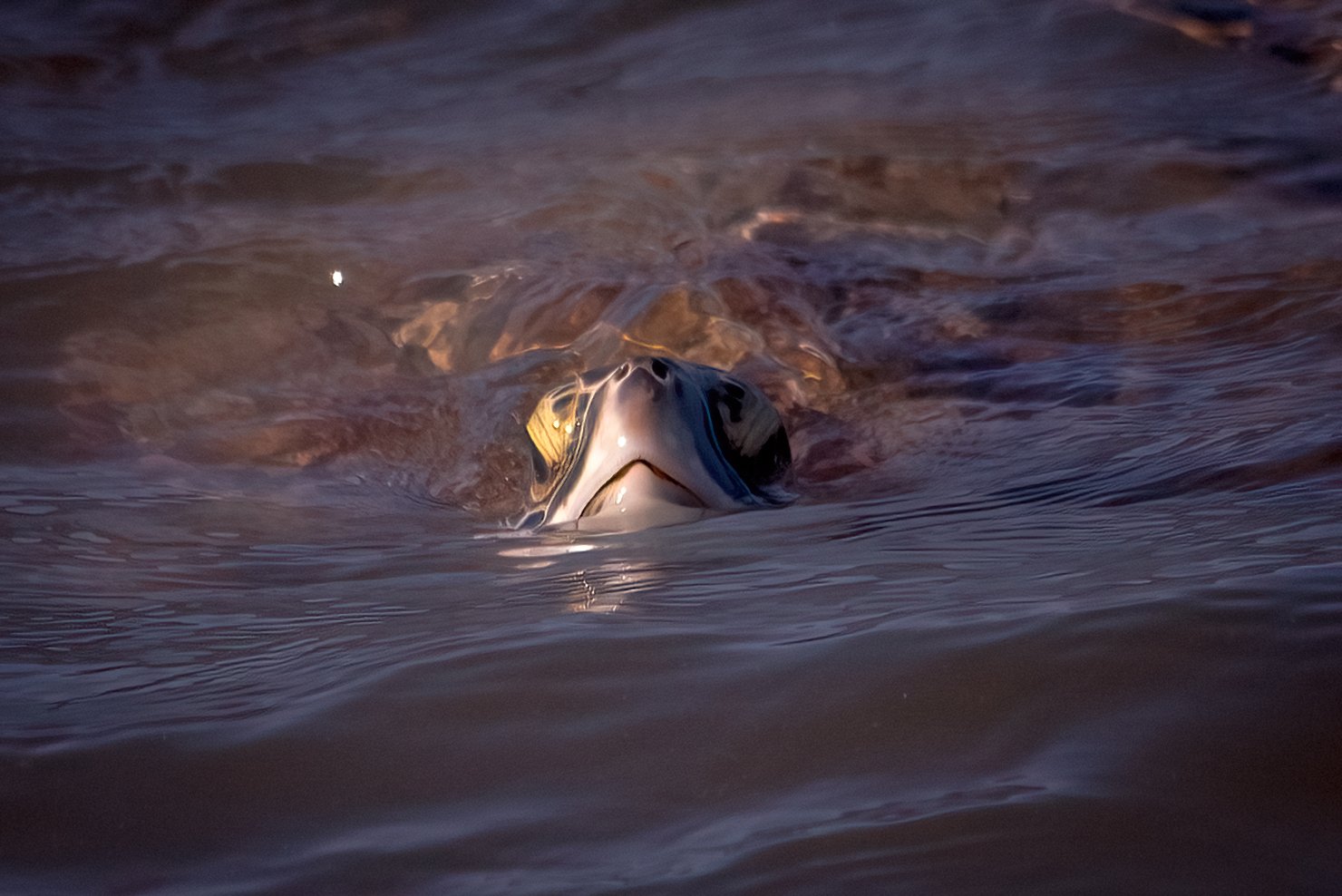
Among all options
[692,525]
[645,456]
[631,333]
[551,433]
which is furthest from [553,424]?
[631,333]

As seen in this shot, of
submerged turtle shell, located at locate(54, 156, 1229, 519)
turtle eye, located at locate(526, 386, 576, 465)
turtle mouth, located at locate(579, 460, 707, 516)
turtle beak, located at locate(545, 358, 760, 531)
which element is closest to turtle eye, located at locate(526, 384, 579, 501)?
turtle eye, located at locate(526, 386, 576, 465)

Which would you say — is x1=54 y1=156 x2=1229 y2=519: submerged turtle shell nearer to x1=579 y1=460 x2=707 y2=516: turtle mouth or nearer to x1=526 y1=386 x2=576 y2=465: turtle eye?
x1=526 y1=386 x2=576 y2=465: turtle eye

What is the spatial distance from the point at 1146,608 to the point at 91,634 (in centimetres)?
157

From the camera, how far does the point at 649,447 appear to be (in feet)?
9.07

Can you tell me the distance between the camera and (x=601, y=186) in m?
6.21

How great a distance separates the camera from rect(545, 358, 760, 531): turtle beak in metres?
2.77

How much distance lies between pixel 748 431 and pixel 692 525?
47 cm

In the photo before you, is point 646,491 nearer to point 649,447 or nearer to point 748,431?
point 649,447

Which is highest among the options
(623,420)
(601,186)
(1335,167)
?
(601,186)

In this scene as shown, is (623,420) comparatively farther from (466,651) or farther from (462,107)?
(462,107)

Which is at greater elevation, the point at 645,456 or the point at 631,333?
the point at 631,333

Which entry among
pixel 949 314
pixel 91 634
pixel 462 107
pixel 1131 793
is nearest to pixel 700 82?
pixel 462 107

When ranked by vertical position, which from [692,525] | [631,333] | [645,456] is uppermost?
[631,333]

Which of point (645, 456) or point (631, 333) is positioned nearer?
point (645, 456)
